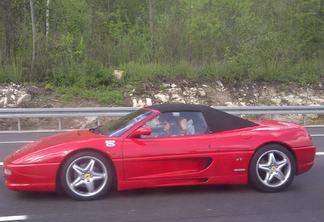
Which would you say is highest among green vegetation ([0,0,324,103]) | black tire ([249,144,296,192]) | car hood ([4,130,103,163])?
green vegetation ([0,0,324,103])

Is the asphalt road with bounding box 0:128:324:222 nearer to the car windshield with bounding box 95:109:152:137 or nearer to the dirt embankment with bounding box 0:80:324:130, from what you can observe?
the car windshield with bounding box 95:109:152:137

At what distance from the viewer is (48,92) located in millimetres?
18984

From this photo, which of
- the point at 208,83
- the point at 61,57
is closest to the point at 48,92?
the point at 61,57

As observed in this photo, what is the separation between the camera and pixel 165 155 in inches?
267

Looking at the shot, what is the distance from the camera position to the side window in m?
6.98

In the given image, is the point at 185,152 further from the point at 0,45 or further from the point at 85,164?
the point at 0,45

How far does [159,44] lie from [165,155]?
52.2ft

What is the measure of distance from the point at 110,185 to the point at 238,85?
46.8 feet

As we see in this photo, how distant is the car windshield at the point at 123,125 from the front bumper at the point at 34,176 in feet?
2.79

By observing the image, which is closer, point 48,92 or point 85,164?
point 85,164

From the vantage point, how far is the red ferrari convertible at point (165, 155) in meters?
6.59

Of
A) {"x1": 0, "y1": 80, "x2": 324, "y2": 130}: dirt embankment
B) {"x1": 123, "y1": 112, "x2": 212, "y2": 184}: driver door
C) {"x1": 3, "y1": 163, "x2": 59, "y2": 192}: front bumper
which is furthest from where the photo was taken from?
{"x1": 0, "y1": 80, "x2": 324, "y2": 130}: dirt embankment

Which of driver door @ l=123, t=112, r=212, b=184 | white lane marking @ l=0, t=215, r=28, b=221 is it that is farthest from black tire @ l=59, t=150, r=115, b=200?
white lane marking @ l=0, t=215, r=28, b=221

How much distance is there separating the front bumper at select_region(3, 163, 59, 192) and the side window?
127 centimetres
